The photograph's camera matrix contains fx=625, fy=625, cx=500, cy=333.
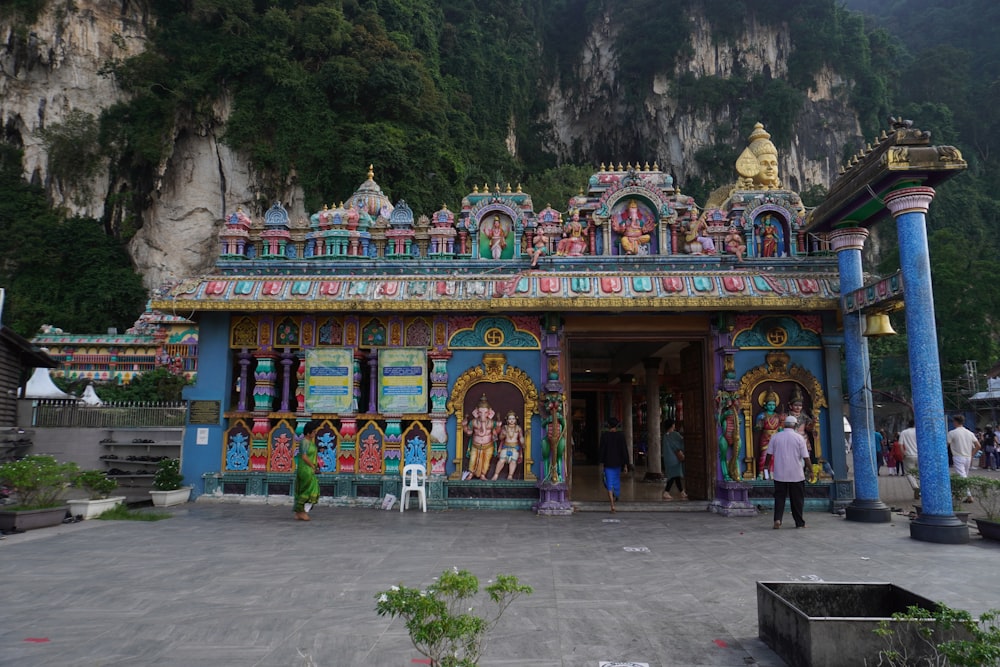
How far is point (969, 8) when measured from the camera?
70.2 m

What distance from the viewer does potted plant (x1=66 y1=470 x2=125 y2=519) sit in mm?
10664

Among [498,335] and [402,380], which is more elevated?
[498,335]

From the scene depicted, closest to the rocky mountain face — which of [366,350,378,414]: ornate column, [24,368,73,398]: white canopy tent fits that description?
[24,368,73,398]: white canopy tent

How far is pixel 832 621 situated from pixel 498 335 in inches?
363

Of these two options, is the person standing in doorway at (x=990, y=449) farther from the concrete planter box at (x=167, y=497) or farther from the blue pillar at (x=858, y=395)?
the concrete planter box at (x=167, y=497)

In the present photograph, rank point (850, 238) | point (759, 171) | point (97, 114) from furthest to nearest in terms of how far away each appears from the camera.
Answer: point (97, 114)
point (759, 171)
point (850, 238)

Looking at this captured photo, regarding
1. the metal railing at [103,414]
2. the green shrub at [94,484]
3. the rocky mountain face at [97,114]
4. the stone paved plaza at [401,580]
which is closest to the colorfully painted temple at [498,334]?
the green shrub at [94,484]

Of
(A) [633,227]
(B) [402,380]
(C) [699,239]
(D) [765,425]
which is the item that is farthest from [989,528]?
(B) [402,380]

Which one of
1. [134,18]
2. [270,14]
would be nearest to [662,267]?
[270,14]

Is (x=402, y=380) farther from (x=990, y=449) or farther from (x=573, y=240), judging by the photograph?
(x=990, y=449)

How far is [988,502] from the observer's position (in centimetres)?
934

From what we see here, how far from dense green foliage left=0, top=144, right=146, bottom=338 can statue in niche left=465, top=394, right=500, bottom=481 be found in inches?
1292

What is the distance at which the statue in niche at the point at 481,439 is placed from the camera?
12242mm

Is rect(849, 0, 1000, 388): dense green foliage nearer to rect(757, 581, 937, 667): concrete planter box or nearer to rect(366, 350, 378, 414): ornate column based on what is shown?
rect(366, 350, 378, 414): ornate column
